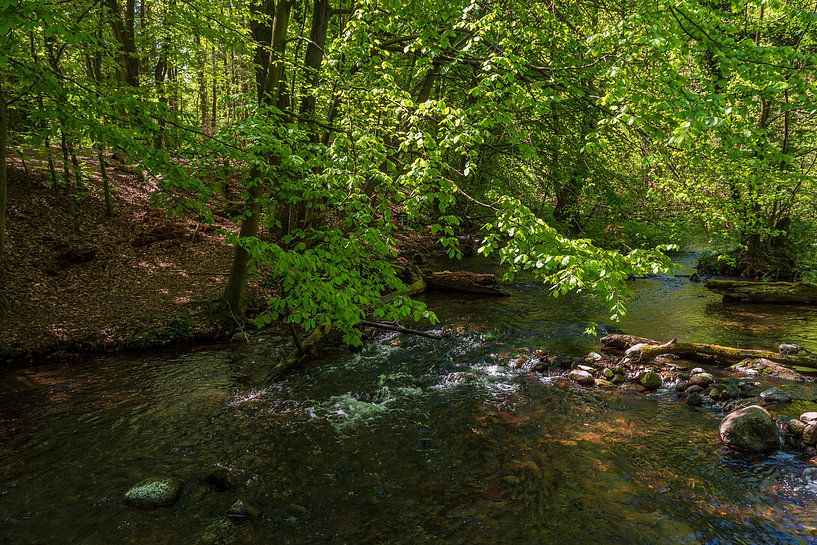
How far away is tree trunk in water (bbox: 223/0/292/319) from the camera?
9539 millimetres

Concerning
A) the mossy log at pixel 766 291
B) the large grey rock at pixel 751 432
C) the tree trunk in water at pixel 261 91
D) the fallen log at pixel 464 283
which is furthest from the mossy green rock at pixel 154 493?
the mossy log at pixel 766 291

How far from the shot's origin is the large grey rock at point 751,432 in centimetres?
623

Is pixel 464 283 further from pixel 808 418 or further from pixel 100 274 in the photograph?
pixel 100 274

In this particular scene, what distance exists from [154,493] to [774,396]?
32.0 feet

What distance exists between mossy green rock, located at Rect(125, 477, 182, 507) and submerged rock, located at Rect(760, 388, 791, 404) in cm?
931

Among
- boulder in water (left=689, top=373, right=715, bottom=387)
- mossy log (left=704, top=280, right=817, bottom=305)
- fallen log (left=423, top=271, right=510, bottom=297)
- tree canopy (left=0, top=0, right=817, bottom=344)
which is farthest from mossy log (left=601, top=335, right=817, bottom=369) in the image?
fallen log (left=423, top=271, right=510, bottom=297)

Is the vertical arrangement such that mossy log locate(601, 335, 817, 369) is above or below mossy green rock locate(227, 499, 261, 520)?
above

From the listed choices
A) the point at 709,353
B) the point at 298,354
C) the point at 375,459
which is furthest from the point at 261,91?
the point at 709,353

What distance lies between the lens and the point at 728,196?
1555 centimetres

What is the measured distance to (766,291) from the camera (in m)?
14.9

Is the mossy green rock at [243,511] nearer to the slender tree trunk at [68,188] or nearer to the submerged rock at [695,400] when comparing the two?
the submerged rock at [695,400]

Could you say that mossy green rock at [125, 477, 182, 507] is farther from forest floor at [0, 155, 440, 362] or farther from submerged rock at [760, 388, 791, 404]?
submerged rock at [760, 388, 791, 404]

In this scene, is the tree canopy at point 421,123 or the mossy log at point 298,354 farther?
the mossy log at point 298,354

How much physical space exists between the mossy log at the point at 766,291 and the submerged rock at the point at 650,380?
8.98 metres
